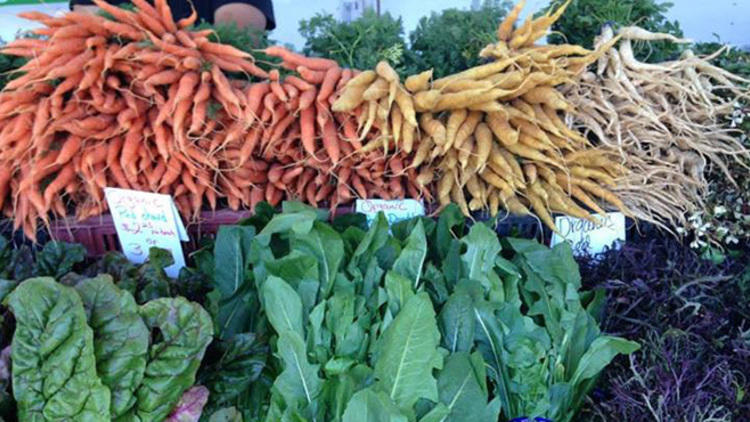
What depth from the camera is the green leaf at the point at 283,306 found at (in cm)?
128

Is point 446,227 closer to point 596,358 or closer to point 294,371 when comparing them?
point 596,358

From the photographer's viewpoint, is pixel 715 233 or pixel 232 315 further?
pixel 715 233

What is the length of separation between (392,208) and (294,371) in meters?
0.70

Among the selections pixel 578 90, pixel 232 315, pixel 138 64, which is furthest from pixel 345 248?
pixel 578 90

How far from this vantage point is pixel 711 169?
185 centimetres

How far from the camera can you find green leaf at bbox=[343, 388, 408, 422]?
1009mm

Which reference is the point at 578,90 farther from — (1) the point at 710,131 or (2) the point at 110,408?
(2) the point at 110,408

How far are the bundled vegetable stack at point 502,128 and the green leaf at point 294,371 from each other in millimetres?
661

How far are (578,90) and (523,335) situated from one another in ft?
2.84

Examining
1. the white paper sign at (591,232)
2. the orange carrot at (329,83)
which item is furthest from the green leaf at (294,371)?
the white paper sign at (591,232)

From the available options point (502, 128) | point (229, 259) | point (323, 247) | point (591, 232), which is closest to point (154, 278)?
point (229, 259)

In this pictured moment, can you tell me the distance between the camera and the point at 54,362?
1021 millimetres

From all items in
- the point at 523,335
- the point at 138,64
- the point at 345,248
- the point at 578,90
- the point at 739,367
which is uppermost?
the point at 138,64

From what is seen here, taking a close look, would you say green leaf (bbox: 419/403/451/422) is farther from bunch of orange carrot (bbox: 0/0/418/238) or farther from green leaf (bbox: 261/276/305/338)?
bunch of orange carrot (bbox: 0/0/418/238)
